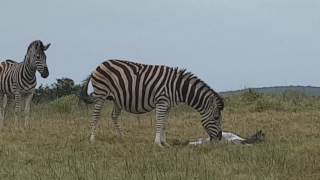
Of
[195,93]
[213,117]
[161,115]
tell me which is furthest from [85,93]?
[213,117]

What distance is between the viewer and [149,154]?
1089 cm

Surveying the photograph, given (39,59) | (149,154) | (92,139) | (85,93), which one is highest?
(39,59)

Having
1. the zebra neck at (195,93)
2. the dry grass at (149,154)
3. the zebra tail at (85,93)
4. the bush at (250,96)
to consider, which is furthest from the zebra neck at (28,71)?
the bush at (250,96)

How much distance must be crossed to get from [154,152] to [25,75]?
197 inches

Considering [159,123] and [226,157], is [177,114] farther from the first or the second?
[226,157]

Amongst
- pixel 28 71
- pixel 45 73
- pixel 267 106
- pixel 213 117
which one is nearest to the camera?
pixel 213 117

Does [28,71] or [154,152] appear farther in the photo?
[28,71]

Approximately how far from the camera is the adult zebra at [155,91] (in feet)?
41.5

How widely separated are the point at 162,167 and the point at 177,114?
35.2ft

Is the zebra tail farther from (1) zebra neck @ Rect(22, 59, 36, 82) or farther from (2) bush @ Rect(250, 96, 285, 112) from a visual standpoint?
(2) bush @ Rect(250, 96, 285, 112)

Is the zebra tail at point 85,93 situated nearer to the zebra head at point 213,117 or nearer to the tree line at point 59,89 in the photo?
the zebra head at point 213,117

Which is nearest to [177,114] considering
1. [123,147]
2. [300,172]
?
[123,147]

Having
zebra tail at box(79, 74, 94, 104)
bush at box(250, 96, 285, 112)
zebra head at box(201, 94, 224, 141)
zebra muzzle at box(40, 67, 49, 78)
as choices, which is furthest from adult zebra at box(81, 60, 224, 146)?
bush at box(250, 96, 285, 112)

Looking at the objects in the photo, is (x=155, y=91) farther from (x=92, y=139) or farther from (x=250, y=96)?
(x=250, y=96)
